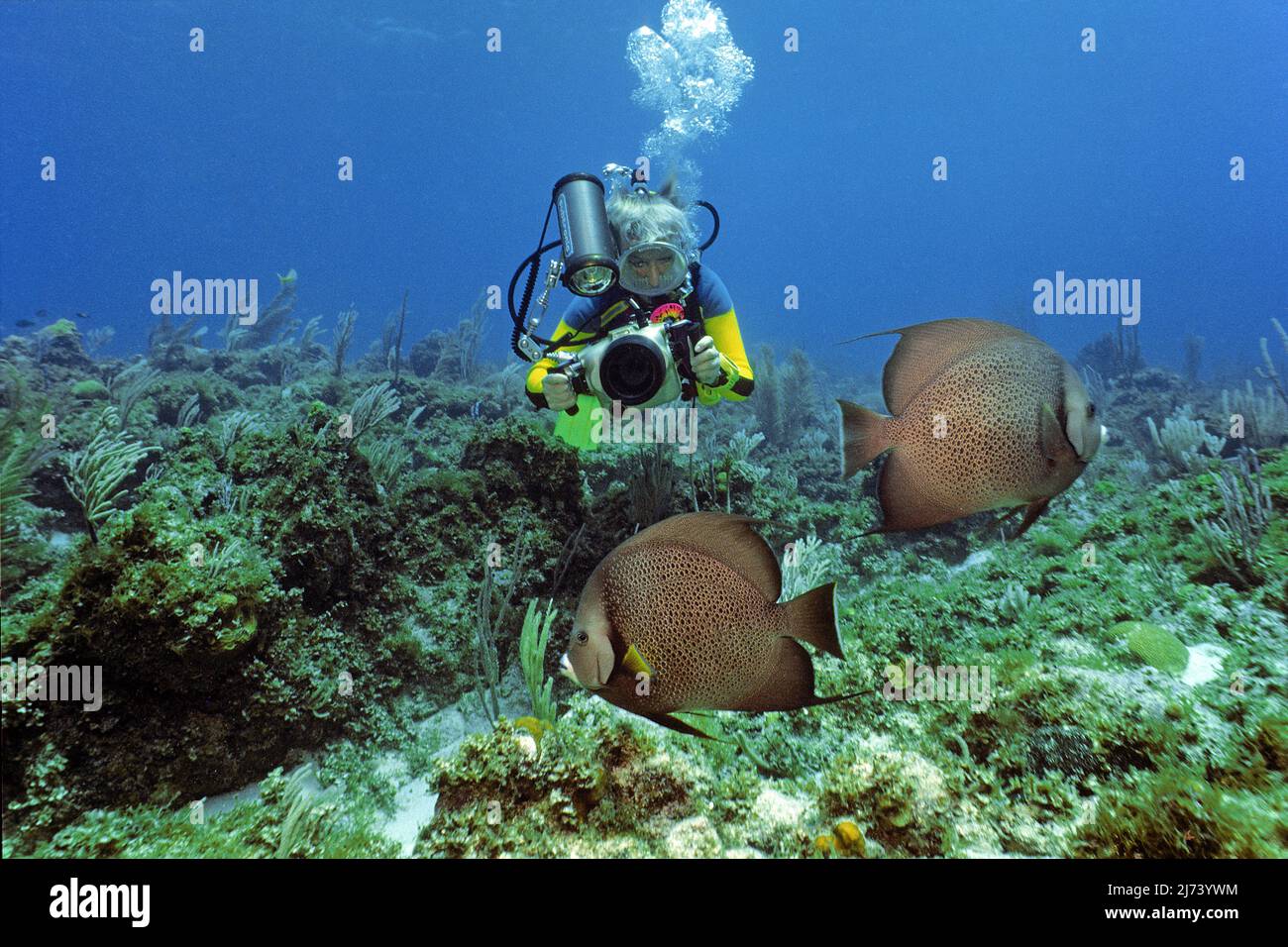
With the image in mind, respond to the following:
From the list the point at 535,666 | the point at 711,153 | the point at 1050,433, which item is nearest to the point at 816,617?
the point at 1050,433

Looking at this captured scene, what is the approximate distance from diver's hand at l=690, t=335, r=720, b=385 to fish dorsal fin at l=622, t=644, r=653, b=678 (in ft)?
5.61

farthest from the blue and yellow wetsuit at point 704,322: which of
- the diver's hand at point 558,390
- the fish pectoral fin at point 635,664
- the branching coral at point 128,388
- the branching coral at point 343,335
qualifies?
the branching coral at point 343,335

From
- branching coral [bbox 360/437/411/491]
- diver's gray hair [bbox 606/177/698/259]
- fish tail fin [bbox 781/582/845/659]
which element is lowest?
fish tail fin [bbox 781/582/845/659]

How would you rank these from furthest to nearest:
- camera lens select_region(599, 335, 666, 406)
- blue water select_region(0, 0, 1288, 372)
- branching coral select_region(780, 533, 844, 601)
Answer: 1. blue water select_region(0, 0, 1288, 372)
2. branching coral select_region(780, 533, 844, 601)
3. camera lens select_region(599, 335, 666, 406)

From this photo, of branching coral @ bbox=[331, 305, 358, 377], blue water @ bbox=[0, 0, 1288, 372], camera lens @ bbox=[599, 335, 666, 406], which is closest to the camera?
camera lens @ bbox=[599, 335, 666, 406]

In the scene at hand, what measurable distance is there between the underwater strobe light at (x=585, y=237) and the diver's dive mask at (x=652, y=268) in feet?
0.29

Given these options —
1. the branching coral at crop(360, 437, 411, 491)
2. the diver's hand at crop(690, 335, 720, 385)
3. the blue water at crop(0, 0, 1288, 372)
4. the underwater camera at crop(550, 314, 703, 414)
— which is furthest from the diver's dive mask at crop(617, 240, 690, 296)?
the blue water at crop(0, 0, 1288, 372)

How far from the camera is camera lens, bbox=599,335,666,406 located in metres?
2.56

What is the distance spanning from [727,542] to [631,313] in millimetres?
2501

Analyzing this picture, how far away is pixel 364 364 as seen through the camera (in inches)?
633

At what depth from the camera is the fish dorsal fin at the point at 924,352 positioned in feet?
5.67

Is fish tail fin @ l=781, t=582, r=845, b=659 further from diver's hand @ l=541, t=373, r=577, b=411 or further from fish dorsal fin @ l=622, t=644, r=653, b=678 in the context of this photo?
diver's hand @ l=541, t=373, r=577, b=411

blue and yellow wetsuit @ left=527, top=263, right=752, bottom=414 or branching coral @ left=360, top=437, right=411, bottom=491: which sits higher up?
blue and yellow wetsuit @ left=527, top=263, right=752, bottom=414

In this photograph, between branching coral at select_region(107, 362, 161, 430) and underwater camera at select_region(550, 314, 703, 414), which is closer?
underwater camera at select_region(550, 314, 703, 414)
